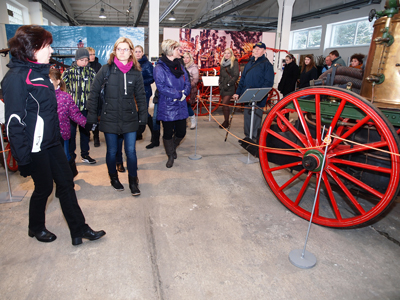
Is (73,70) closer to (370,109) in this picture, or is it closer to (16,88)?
(16,88)

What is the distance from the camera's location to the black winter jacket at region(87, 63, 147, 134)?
2939 mm

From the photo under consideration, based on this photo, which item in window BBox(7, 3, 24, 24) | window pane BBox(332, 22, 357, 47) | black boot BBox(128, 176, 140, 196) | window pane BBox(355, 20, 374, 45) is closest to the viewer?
black boot BBox(128, 176, 140, 196)

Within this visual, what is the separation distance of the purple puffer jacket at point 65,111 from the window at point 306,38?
1558cm

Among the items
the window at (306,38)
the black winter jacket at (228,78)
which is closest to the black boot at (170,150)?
the black winter jacket at (228,78)

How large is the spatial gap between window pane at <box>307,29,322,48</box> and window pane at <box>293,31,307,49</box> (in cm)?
47

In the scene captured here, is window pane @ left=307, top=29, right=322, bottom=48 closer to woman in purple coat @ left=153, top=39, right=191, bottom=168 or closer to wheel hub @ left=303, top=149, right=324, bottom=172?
woman in purple coat @ left=153, top=39, right=191, bottom=168

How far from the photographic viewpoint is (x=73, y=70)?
12.1 feet

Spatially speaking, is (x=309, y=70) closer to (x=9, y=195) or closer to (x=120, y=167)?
(x=120, y=167)

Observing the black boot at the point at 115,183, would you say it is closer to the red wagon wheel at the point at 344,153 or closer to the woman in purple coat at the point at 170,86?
the woman in purple coat at the point at 170,86

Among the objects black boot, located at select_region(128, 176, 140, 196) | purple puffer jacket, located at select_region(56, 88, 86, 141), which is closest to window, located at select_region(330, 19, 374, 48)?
black boot, located at select_region(128, 176, 140, 196)

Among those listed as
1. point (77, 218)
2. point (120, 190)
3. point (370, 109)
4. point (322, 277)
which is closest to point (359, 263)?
point (322, 277)

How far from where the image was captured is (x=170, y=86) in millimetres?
3885

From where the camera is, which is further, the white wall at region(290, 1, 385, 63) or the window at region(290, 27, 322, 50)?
the window at region(290, 27, 322, 50)

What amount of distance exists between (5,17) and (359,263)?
41.8ft
